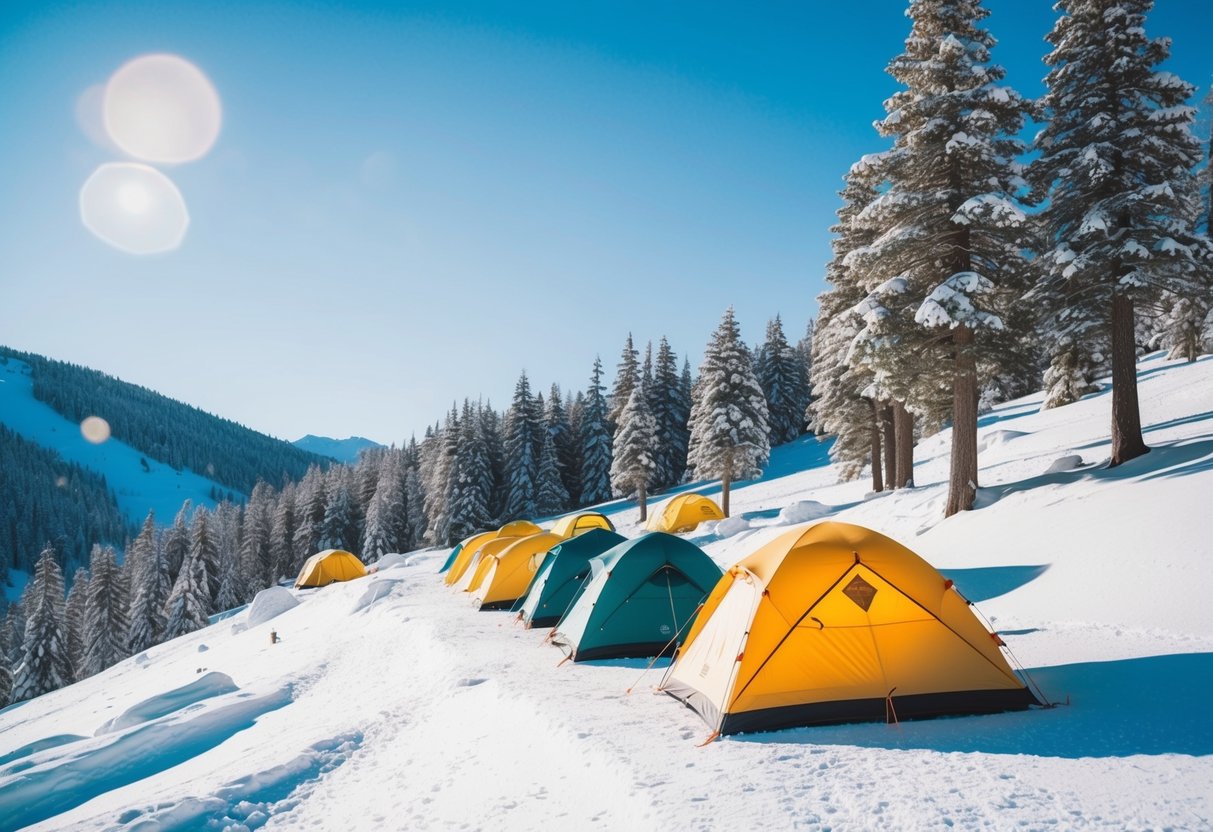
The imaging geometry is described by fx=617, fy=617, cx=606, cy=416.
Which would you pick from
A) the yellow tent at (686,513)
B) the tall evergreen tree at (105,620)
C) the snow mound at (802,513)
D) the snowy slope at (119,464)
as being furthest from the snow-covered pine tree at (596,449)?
the snowy slope at (119,464)

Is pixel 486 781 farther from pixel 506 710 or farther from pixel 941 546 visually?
pixel 941 546

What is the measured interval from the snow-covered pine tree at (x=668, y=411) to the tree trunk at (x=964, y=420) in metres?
37.3

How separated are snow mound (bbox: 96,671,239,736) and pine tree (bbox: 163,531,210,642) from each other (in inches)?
1639

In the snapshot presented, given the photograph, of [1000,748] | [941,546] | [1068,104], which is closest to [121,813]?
[1000,748]

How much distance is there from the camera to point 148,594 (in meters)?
49.4

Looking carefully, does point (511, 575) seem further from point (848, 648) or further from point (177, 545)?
point (177, 545)

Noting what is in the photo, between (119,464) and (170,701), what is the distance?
205m

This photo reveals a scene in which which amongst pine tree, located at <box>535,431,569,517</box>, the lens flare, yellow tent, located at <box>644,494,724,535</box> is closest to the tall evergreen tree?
pine tree, located at <box>535,431,569,517</box>

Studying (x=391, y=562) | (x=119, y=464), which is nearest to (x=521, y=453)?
(x=391, y=562)

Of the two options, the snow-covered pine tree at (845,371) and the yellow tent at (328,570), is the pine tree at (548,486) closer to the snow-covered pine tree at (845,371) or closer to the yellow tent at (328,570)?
the yellow tent at (328,570)

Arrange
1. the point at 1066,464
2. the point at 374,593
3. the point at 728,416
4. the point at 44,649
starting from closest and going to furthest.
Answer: the point at 1066,464 → the point at 374,593 → the point at 728,416 → the point at 44,649

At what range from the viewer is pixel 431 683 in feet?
30.1

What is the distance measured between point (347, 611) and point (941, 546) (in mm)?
17263

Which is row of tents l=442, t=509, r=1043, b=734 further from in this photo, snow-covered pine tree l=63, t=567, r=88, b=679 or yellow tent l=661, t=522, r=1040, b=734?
snow-covered pine tree l=63, t=567, r=88, b=679
